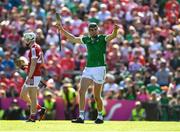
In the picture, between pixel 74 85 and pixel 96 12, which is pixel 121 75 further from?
pixel 96 12

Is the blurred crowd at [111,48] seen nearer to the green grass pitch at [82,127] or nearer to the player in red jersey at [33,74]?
the player in red jersey at [33,74]

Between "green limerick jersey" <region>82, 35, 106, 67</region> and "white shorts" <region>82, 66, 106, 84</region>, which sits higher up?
"green limerick jersey" <region>82, 35, 106, 67</region>

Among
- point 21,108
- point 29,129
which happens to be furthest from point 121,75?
point 29,129

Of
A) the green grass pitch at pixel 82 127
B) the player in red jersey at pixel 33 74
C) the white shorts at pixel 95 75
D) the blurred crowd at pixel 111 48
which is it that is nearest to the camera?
the green grass pitch at pixel 82 127

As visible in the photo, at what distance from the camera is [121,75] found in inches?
1177

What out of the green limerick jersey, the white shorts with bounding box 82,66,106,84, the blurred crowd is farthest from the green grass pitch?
the blurred crowd

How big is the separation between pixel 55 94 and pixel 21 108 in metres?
1.29

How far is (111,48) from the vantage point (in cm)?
3120

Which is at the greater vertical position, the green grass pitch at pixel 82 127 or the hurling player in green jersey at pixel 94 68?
A: the hurling player in green jersey at pixel 94 68

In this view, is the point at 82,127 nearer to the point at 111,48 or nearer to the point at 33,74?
the point at 33,74

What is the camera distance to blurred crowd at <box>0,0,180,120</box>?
94.2 ft

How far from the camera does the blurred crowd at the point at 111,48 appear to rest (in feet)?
94.2

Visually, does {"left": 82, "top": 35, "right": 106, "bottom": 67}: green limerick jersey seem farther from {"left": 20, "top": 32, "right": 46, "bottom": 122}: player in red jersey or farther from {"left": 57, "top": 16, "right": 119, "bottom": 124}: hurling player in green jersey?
{"left": 20, "top": 32, "right": 46, "bottom": 122}: player in red jersey

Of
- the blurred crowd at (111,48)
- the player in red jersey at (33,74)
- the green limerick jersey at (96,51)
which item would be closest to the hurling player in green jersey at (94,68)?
the green limerick jersey at (96,51)
